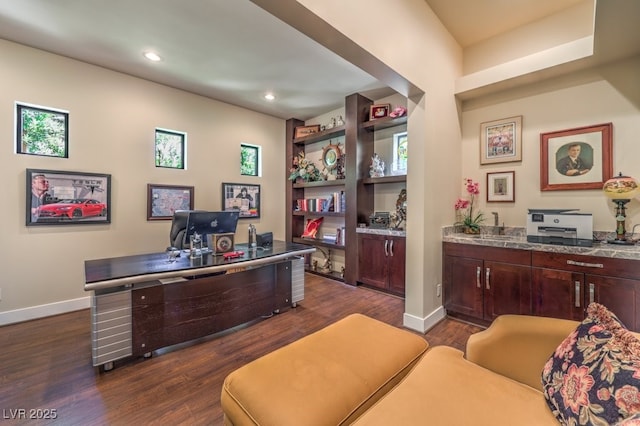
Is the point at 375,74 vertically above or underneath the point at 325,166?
above

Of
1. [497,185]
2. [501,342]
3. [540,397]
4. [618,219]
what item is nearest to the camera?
[540,397]

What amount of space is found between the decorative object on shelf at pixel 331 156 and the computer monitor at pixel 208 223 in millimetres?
2274

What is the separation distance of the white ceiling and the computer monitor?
179cm

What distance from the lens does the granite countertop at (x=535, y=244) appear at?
2.03 metres

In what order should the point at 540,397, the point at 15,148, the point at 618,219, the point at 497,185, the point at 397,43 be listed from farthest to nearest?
the point at 497,185 → the point at 15,148 → the point at 618,219 → the point at 397,43 → the point at 540,397

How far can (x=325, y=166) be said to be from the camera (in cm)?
486

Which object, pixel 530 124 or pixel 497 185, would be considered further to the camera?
pixel 497 185

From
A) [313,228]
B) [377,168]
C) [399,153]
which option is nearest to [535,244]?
[399,153]

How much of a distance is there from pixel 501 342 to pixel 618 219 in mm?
2051

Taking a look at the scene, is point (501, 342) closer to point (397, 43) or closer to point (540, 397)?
point (540, 397)

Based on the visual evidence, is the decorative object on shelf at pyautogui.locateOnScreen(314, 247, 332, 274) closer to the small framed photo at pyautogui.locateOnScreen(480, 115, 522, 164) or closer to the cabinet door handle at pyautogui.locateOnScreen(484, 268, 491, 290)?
the cabinet door handle at pyautogui.locateOnScreen(484, 268, 491, 290)

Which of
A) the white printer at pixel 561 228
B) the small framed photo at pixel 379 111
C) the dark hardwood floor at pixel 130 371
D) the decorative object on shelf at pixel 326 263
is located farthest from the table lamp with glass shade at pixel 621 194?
the decorative object on shelf at pixel 326 263

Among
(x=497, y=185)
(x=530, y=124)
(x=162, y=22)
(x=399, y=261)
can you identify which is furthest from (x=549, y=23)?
(x=162, y=22)

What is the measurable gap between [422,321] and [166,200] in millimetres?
3641
